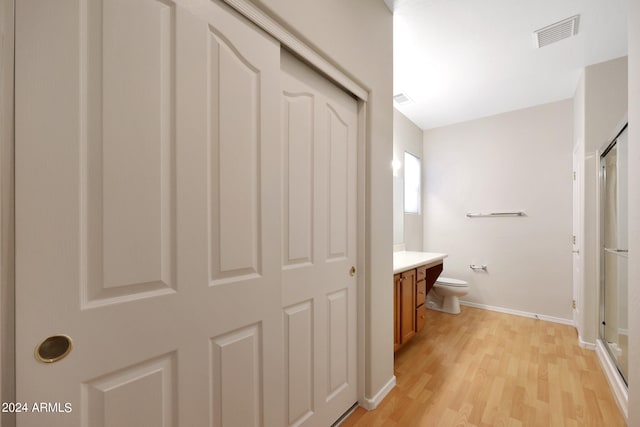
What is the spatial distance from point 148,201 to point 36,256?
0.86ft

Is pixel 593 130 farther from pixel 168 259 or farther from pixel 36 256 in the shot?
pixel 36 256

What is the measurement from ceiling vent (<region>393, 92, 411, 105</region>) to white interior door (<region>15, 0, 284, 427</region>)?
231 cm

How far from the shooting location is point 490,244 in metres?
3.57

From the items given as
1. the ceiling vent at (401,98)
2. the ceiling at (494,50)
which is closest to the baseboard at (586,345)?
the ceiling at (494,50)

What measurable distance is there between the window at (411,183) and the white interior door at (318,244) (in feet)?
7.44

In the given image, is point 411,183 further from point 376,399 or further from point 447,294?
point 376,399

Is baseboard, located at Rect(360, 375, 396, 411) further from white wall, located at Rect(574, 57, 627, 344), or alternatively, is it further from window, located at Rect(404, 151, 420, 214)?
window, located at Rect(404, 151, 420, 214)

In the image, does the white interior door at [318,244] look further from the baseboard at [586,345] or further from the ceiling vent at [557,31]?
the baseboard at [586,345]

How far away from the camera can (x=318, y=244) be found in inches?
55.2

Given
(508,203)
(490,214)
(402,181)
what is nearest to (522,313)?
(490,214)

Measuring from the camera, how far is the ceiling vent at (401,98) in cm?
306

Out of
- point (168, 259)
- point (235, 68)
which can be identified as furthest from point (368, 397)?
point (235, 68)

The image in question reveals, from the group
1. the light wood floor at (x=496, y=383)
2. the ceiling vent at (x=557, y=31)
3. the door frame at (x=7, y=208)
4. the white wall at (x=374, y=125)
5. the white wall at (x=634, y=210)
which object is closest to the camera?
the door frame at (x=7, y=208)

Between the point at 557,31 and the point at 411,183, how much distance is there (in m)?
2.13
